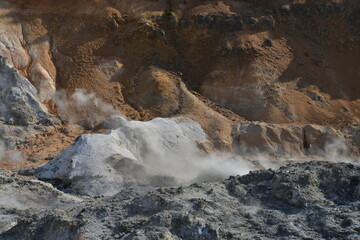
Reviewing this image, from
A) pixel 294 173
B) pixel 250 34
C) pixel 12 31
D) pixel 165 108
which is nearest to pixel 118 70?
pixel 165 108

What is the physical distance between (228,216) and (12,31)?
2277 centimetres

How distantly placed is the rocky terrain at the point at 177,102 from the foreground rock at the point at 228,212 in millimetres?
69

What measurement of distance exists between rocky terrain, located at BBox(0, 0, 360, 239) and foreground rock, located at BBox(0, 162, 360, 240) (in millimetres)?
69

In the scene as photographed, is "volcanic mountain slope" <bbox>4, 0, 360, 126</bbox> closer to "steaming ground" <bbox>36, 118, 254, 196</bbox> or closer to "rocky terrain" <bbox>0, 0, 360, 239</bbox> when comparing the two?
"rocky terrain" <bbox>0, 0, 360, 239</bbox>

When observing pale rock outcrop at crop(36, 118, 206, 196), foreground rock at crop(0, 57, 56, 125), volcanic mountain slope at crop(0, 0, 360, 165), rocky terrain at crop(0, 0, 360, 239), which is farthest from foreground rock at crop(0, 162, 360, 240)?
foreground rock at crop(0, 57, 56, 125)

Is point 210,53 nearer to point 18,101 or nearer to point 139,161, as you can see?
point 18,101

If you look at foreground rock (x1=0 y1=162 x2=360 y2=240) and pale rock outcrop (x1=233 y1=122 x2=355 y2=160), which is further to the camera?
pale rock outcrop (x1=233 y1=122 x2=355 y2=160)

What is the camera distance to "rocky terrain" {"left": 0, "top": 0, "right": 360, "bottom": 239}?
13.7 metres

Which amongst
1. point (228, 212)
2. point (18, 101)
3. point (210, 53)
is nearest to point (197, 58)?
point (210, 53)

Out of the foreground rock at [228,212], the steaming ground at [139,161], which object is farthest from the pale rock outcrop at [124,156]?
the foreground rock at [228,212]

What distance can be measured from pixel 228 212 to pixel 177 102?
1692 centimetres

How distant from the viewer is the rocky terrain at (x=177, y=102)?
13.7 metres

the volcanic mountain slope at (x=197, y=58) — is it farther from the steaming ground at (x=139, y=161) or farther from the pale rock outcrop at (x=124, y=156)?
the pale rock outcrop at (x=124, y=156)

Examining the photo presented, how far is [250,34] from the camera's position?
32156mm
